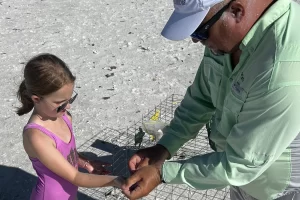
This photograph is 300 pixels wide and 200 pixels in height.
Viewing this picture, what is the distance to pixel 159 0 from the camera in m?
6.54

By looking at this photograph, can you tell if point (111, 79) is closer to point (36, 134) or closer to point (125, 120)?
point (125, 120)

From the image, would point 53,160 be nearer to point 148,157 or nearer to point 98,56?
point 148,157

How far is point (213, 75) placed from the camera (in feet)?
6.87

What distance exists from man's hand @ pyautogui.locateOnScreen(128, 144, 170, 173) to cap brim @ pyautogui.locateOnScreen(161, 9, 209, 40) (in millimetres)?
704

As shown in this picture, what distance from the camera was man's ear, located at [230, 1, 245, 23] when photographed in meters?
1.62

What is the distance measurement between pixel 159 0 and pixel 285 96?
202 inches

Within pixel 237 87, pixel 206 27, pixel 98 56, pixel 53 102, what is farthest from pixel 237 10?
pixel 98 56

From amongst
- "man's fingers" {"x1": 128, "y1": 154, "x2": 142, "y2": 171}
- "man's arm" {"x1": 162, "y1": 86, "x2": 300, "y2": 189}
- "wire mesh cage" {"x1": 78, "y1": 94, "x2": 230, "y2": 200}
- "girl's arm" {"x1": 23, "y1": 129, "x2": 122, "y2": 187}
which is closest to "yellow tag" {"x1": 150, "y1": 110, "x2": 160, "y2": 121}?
Answer: "wire mesh cage" {"x1": 78, "y1": 94, "x2": 230, "y2": 200}

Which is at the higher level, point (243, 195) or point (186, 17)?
point (186, 17)

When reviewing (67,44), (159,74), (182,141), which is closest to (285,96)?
(182,141)

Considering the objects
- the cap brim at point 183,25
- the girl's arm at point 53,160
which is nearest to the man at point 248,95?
the cap brim at point 183,25

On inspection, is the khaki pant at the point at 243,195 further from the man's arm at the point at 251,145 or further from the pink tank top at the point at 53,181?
the pink tank top at the point at 53,181

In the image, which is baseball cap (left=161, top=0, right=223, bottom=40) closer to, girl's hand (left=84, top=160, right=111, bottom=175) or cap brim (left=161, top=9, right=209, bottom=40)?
cap brim (left=161, top=9, right=209, bottom=40)

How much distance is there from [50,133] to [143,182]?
626 millimetres
